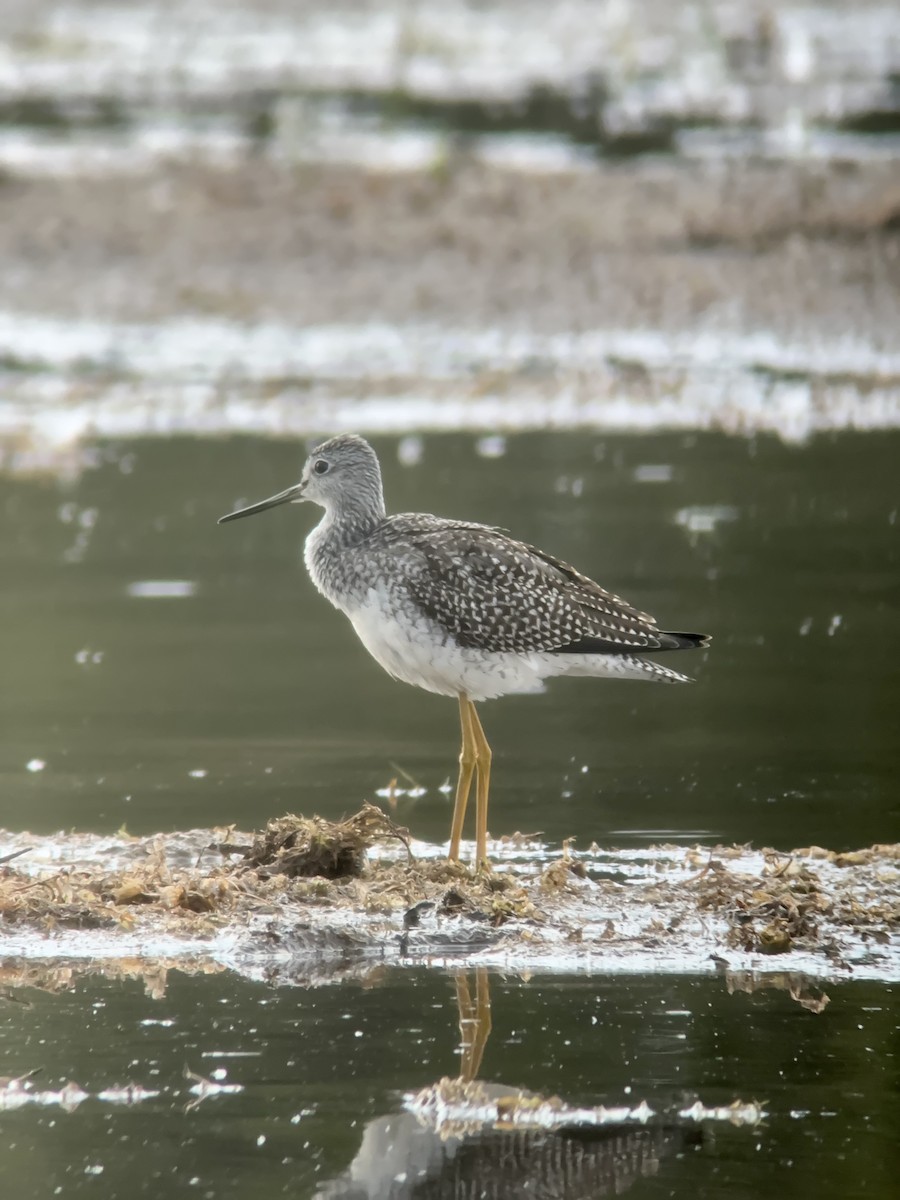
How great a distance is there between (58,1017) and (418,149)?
75.6ft

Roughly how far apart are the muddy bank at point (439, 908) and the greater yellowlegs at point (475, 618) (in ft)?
1.39

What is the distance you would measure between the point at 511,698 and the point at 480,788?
2745 millimetres

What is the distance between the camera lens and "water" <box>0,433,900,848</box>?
8.38 m

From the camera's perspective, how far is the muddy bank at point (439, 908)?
21.1 feet

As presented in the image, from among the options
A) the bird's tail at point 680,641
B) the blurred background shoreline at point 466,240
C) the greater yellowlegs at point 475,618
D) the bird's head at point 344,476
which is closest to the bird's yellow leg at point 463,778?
the greater yellowlegs at point 475,618

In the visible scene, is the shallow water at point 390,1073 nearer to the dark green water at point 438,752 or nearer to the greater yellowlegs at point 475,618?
the dark green water at point 438,752

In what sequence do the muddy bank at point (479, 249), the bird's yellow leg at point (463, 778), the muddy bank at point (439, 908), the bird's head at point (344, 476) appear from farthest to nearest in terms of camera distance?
the muddy bank at point (479, 249)
the bird's head at point (344, 476)
the bird's yellow leg at point (463, 778)
the muddy bank at point (439, 908)

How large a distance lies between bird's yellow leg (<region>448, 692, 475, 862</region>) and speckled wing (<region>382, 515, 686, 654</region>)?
38cm

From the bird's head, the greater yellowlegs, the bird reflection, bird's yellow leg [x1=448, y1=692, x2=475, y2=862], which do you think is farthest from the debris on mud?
the bird reflection

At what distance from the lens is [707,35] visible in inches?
1330

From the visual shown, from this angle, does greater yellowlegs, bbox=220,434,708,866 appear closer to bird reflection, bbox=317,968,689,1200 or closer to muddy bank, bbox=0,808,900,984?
muddy bank, bbox=0,808,900,984

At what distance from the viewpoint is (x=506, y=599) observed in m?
7.60

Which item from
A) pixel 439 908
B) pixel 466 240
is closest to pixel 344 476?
pixel 439 908

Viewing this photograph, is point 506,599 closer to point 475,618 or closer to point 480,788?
point 475,618
